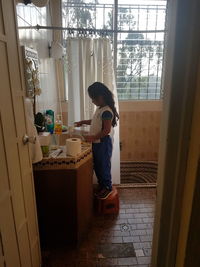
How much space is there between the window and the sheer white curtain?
63cm

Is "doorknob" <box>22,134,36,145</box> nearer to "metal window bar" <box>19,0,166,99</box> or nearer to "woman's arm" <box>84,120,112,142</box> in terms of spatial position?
"woman's arm" <box>84,120,112,142</box>

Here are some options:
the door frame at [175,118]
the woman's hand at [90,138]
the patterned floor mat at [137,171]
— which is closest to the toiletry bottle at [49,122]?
the woman's hand at [90,138]

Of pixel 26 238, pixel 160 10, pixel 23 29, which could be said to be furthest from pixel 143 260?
pixel 160 10

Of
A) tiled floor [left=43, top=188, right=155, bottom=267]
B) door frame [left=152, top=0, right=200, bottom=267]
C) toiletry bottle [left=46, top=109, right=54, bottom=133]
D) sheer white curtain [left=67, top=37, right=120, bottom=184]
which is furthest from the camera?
sheer white curtain [left=67, top=37, right=120, bottom=184]

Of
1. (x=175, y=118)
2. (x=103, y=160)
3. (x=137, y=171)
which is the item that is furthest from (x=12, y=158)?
(x=137, y=171)

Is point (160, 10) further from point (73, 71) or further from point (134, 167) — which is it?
point (134, 167)

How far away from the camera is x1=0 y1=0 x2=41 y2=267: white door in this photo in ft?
2.75

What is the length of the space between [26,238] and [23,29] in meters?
1.30

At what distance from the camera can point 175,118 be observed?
1.69 feet

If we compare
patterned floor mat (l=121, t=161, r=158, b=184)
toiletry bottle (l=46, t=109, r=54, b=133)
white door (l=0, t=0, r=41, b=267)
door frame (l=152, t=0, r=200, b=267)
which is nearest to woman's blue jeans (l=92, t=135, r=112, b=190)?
toiletry bottle (l=46, t=109, r=54, b=133)

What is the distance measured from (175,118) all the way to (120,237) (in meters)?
1.47

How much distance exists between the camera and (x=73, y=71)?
7.13ft

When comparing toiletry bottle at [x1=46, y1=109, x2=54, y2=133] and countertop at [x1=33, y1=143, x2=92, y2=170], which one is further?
toiletry bottle at [x1=46, y1=109, x2=54, y2=133]

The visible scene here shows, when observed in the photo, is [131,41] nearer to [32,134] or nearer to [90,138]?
[90,138]
